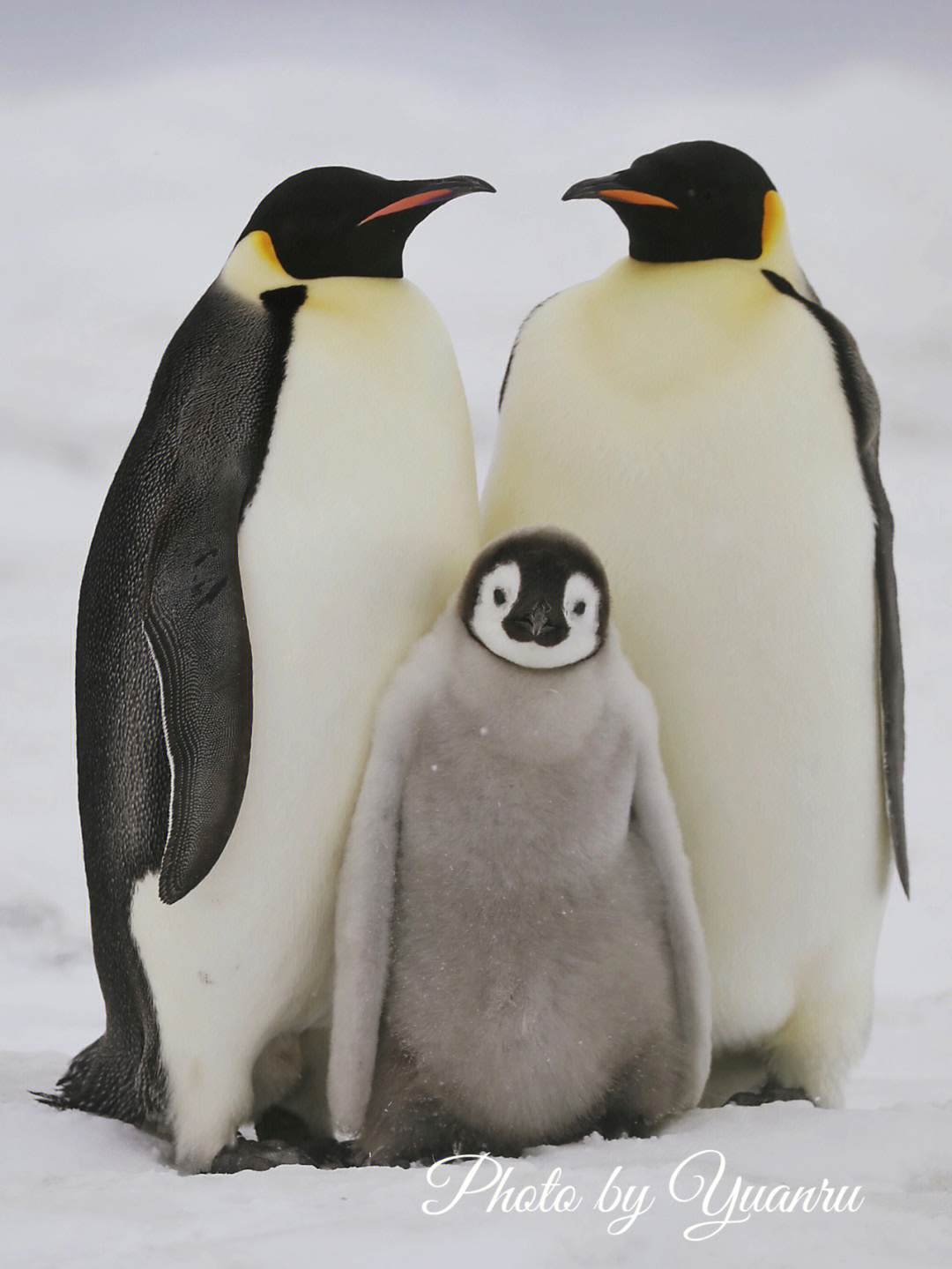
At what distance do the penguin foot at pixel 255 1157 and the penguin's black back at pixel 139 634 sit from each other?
0.12m

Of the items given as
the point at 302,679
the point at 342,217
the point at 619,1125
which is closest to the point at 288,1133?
the point at 619,1125

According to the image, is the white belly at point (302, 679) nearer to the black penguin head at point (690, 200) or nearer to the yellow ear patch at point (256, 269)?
the yellow ear patch at point (256, 269)

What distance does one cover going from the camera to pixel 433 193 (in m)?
1.66

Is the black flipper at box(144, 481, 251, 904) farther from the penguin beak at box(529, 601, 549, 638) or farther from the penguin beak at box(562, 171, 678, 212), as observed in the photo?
the penguin beak at box(562, 171, 678, 212)

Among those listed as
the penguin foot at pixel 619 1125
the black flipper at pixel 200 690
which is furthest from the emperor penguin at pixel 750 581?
the black flipper at pixel 200 690

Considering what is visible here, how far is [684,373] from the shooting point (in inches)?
64.7

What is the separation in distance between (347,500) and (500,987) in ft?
1.64

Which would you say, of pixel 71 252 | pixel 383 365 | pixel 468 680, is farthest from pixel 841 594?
pixel 71 252

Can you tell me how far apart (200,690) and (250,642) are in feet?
0.26

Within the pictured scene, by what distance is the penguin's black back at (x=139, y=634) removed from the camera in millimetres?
1529

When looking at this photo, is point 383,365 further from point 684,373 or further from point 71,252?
point 71,252

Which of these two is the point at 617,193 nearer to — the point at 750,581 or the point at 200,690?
the point at 750,581

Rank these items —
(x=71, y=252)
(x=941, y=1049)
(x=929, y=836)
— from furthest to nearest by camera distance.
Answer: (x=71, y=252)
(x=929, y=836)
(x=941, y=1049)

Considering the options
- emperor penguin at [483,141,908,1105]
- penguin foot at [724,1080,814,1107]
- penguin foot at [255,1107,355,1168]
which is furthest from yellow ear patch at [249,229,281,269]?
penguin foot at [724,1080,814,1107]
